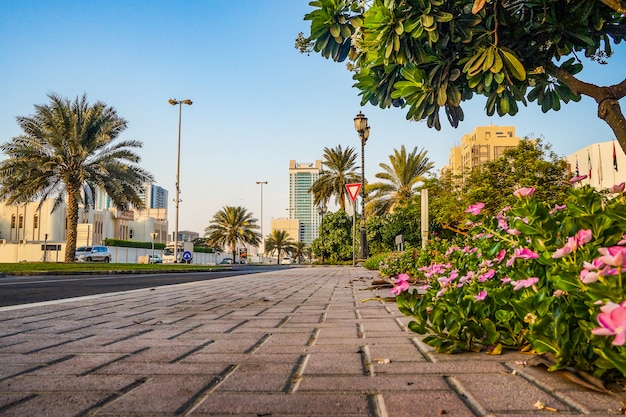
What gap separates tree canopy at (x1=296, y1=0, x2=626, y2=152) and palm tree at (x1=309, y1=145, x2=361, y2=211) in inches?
1374

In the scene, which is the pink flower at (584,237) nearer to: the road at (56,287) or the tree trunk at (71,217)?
the road at (56,287)

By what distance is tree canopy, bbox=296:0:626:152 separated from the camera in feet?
9.95

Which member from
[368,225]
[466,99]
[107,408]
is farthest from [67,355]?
[368,225]

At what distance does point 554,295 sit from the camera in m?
1.95

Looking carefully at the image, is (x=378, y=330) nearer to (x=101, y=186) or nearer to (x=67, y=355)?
(x=67, y=355)

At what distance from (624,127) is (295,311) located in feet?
10.0

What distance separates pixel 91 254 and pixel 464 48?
1581 inches

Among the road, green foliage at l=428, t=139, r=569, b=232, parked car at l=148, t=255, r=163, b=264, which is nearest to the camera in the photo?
the road

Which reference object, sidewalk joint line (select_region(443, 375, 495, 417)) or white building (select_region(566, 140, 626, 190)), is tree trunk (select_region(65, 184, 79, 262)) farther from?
white building (select_region(566, 140, 626, 190))

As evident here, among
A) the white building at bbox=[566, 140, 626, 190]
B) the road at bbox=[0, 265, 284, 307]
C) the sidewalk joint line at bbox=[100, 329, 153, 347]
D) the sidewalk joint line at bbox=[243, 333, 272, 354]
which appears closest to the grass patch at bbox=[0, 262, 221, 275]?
the road at bbox=[0, 265, 284, 307]

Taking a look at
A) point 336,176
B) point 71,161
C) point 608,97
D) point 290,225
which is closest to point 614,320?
point 608,97

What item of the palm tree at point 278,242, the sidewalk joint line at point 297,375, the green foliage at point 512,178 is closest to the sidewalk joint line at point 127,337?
the sidewalk joint line at point 297,375

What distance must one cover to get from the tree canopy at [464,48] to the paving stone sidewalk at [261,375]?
175 cm

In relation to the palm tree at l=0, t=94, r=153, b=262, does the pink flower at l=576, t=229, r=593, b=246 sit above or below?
below
